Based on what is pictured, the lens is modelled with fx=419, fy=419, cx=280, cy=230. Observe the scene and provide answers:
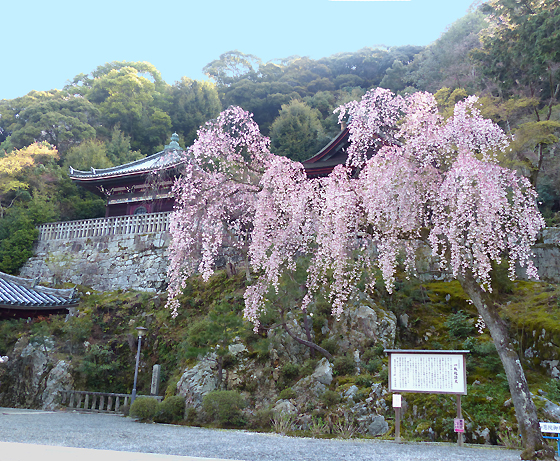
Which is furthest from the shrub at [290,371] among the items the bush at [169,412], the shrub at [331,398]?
the bush at [169,412]

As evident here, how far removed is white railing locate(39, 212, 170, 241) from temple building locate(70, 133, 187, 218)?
4.63 ft

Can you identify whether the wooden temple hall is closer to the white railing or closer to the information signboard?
the white railing

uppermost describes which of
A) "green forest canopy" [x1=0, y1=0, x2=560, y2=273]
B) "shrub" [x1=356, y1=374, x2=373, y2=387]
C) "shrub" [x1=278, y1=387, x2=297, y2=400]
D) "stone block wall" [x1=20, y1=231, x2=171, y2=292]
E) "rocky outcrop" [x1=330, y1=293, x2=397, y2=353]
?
"green forest canopy" [x1=0, y1=0, x2=560, y2=273]

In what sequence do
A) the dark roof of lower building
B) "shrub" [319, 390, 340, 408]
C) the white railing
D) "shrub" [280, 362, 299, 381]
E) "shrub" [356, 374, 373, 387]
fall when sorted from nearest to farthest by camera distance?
"shrub" [319, 390, 340, 408], "shrub" [356, 374, 373, 387], "shrub" [280, 362, 299, 381], the dark roof of lower building, the white railing

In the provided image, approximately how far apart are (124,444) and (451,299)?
9231 millimetres

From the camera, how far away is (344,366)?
955cm

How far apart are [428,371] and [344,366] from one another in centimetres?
270

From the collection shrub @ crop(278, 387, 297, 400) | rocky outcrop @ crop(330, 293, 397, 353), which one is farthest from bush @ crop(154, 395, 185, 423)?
rocky outcrop @ crop(330, 293, 397, 353)

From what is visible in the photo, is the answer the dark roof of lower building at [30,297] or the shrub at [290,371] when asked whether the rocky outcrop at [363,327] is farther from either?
the dark roof of lower building at [30,297]

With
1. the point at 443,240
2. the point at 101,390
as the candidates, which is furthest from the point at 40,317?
the point at 443,240

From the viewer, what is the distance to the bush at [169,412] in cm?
980

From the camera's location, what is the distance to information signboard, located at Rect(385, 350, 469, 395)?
22.9 feet

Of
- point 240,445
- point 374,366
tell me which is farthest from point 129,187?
point 240,445

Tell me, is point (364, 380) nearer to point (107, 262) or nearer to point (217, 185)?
point (217, 185)
